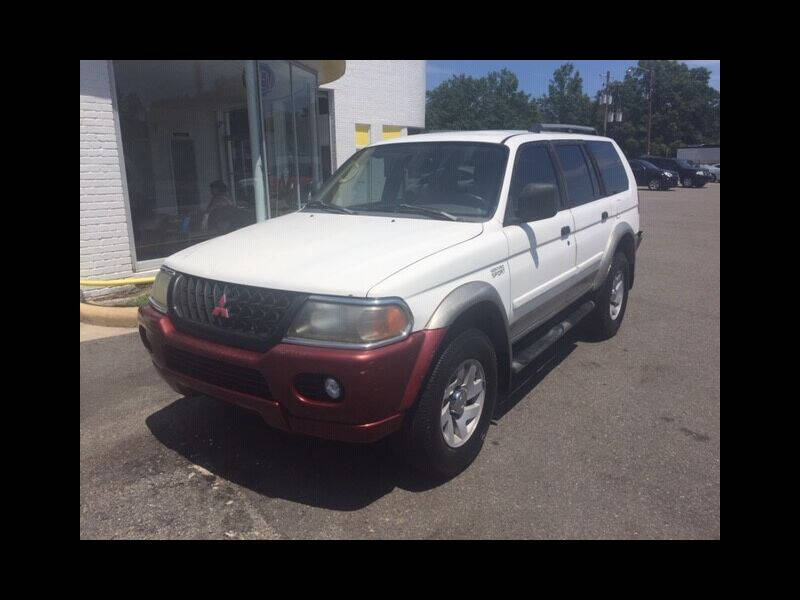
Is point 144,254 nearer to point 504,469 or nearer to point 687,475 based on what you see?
point 504,469

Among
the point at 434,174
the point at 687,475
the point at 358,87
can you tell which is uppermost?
the point at 358,87

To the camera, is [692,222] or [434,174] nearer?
[434,174]

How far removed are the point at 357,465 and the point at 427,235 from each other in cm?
142

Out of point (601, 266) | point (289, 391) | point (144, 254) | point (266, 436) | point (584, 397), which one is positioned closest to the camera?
point (289, 391)

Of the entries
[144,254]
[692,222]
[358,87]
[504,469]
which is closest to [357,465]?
[504,469]

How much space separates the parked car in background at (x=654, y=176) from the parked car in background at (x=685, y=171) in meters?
1.25

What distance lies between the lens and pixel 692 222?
16.4 meters

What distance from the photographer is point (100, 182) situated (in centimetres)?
709

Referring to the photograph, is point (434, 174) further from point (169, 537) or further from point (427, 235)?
point (169, 537)

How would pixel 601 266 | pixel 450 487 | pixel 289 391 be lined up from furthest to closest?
pixel 601 266 → pixel 450 487 → pixel 289 391

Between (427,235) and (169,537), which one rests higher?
(427,235)

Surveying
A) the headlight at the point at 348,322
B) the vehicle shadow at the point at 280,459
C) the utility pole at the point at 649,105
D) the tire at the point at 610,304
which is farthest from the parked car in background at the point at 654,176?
the utility pole at the point at 649,105

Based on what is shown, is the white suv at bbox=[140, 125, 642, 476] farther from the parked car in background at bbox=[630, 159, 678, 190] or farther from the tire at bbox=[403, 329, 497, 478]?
the parked car in background at bbox=[630, 159, 678, 190]

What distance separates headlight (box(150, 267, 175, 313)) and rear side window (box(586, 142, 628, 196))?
12.9 ft
